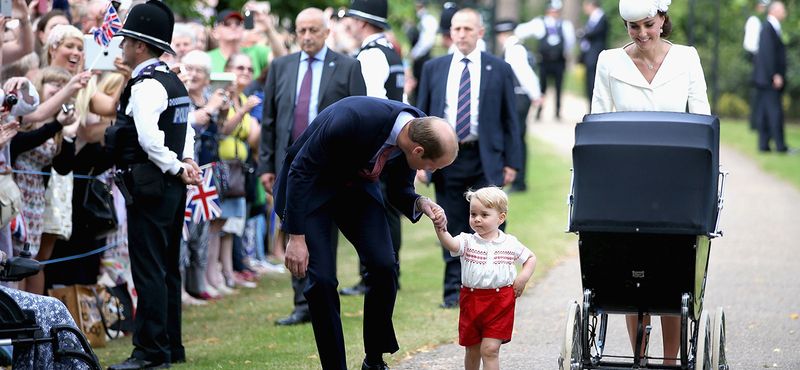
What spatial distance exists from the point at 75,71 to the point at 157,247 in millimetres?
1951

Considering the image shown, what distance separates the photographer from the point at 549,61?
78.2 ft

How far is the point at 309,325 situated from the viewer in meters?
7.50

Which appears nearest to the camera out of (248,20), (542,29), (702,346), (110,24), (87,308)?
(702,346)

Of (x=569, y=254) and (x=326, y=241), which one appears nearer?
(x=326, y=241)

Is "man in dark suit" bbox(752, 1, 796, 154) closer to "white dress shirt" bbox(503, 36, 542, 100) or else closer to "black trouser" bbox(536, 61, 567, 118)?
"black trouser" bbox(536, 61, 567, 118)

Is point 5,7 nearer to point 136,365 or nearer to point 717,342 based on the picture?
point 136,365

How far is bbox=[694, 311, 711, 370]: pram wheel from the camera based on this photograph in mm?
4766

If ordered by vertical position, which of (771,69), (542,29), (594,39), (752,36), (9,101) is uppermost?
(542,29)

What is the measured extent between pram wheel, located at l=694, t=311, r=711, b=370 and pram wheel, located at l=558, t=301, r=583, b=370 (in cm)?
58

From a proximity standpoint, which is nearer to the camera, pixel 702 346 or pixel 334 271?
pixel 702 346

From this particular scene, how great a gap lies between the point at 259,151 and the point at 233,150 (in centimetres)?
147

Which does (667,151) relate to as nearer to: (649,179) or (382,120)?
(649,179)

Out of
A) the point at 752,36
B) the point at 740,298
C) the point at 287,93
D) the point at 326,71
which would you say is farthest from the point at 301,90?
the point at 752,36

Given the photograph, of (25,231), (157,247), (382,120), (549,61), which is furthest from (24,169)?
(549,61)
